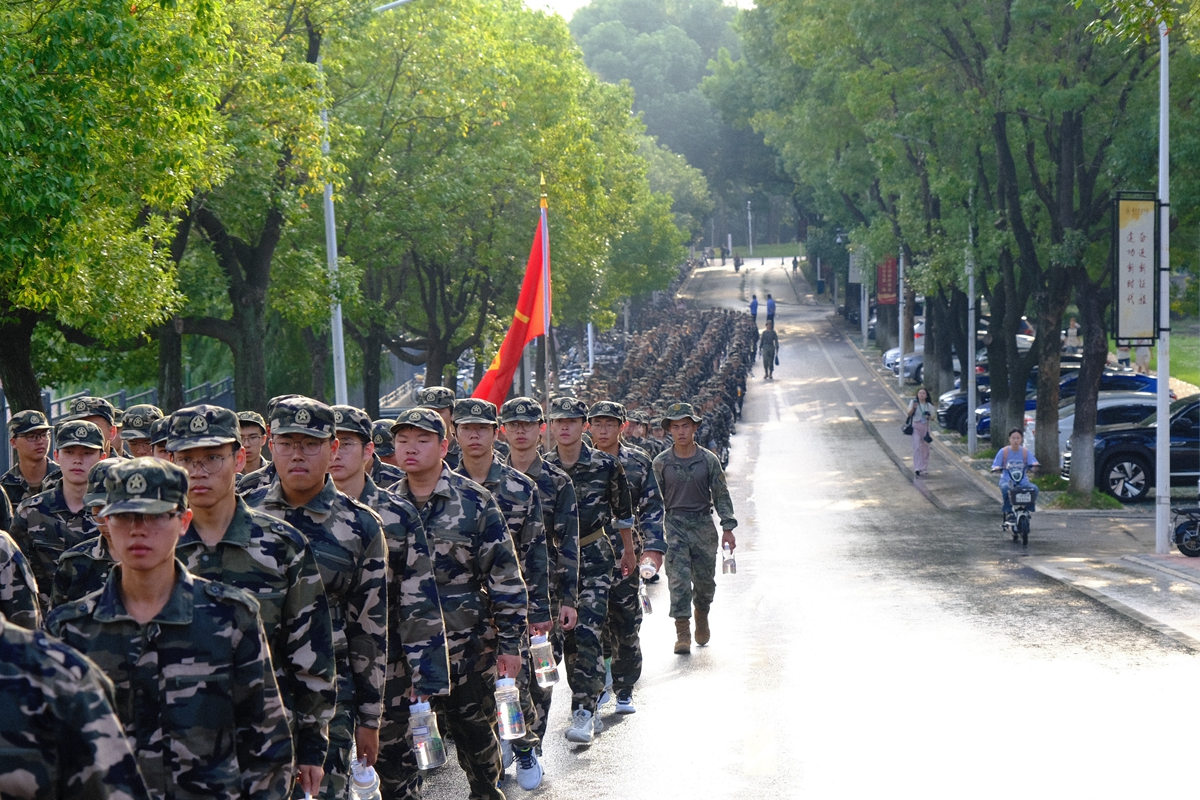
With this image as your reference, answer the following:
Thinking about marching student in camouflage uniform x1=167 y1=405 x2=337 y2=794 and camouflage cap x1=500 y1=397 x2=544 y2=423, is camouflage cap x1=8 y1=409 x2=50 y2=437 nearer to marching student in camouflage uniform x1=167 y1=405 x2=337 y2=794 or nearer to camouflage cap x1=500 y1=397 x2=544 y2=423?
camouflage cap x1=500 y1=397 x2=544 y2=423

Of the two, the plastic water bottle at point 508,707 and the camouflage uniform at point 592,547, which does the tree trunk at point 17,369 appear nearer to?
the camouflage uniform at point 592,547

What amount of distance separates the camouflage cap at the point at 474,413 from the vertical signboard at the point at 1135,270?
15.7 meters

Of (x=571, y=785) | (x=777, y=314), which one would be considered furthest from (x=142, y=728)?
(x=777, y=314)

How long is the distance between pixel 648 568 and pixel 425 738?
180 inches

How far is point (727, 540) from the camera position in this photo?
13531 mm

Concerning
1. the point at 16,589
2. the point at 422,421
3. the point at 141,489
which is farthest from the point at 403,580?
the point at 141,489

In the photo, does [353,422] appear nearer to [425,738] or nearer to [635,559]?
[425,738]

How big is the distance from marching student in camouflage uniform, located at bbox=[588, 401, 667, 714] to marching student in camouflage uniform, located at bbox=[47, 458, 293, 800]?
6.40 metres

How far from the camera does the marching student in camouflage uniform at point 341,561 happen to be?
611 cm

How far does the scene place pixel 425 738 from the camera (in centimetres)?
696

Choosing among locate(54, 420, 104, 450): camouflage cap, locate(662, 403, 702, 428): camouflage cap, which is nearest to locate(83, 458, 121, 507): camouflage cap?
locate(54, 420, 104, 450): camouflage cap

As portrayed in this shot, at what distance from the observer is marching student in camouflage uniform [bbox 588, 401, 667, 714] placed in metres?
11.3

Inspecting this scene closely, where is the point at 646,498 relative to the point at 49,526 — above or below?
below

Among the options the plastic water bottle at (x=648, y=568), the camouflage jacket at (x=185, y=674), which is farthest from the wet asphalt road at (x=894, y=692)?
the camouflage jacket at (x=185, y=674)
